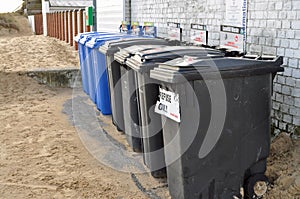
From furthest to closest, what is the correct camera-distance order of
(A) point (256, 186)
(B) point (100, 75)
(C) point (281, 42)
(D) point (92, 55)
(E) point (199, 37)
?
(D) point (92, 55), (E) point (199, 37), (B) point (100, 75), (C) point (281, 42), (A) point (256, 186)

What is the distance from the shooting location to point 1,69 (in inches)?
452

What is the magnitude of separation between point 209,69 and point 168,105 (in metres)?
0.53

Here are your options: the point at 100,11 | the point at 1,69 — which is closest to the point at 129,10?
the point at 100,11

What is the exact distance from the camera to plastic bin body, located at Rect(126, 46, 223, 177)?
4352 mm

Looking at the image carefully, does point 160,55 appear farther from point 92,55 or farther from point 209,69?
point 92,55

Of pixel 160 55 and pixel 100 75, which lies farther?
pixel 100 75

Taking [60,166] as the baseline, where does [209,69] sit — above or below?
above

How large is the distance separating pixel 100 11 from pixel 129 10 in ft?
9.96

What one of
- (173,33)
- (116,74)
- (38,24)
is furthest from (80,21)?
(38,24)

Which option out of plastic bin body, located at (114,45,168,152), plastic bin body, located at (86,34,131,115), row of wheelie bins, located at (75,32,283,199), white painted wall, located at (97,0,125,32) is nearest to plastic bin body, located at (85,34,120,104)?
plastic bin body, located at (86,34,131,115)

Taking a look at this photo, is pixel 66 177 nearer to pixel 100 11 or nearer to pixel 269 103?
pixel 269 103

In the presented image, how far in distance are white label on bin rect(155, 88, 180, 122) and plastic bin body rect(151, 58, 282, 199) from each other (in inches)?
1.9

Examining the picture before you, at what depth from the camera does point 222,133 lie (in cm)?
387

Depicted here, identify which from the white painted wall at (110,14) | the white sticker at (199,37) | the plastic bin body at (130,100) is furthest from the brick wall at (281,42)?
the white painted wall at (110,14)
